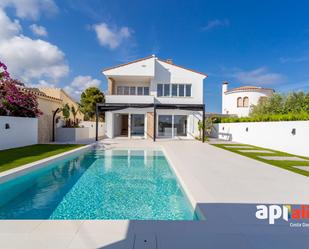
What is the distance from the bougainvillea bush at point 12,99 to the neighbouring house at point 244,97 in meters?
35.9

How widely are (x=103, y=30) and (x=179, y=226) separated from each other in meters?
21.9

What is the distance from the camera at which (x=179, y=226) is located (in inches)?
148

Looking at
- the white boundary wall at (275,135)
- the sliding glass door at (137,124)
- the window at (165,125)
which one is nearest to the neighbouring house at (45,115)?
the sliding glass door at (137,124)

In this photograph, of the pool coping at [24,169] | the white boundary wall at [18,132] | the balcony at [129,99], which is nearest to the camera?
the pool coping at [24,169]

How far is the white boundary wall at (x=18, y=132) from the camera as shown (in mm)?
12742

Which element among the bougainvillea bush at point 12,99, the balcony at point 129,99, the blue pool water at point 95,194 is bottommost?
the blue pool water at point 95,194

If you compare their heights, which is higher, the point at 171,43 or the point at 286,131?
the point at 171,43

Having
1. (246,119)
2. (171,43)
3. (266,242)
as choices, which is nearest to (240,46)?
(171,43)

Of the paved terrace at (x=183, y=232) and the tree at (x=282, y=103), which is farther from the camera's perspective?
the tree at (x=282, y=103)

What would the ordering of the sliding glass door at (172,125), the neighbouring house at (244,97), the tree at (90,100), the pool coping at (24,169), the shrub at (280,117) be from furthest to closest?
the tree at (90,100)
the neighbouring house at (244,97)
the sliding glass door at (172,125)
the shrub at (280,117)
the pool coping at (24,169)

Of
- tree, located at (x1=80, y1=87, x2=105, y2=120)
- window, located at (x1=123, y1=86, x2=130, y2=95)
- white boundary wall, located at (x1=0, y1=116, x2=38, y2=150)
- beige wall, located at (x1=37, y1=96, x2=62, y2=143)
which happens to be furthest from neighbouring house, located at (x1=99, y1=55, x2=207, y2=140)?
tree, located at (x1=80, y1=87, x2=105, y2=120)

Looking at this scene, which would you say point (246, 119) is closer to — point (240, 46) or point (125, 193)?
point (240, 46)

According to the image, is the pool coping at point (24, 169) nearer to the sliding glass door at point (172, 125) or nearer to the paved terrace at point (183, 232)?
the paved terrace at point (183, 232)

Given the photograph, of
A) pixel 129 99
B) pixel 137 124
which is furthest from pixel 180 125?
pixel 129 99
